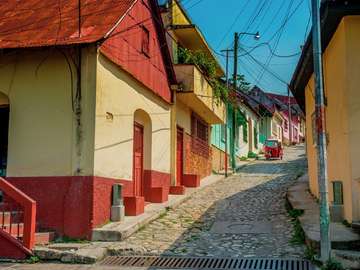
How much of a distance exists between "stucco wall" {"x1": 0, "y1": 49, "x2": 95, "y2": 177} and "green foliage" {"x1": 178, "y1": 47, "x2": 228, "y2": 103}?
7.12 m

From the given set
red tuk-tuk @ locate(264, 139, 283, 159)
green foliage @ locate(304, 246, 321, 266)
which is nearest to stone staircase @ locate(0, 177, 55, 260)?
green foliage @ locate(304, 246, 321, 266)

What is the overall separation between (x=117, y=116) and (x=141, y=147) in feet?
9.44

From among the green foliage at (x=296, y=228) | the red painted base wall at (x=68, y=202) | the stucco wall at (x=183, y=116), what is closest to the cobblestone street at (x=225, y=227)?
the green foliage at (x=296, y=228)

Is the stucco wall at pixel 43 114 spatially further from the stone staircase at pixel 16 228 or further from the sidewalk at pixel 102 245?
the sidewalk at pixel 102 245

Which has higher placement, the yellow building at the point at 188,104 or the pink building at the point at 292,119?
the pink building at the point at 292,119

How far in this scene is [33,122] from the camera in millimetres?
11523

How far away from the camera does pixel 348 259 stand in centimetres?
805

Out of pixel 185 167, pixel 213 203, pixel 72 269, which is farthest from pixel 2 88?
pixel 185 167

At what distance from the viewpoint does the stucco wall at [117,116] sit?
11.5 m

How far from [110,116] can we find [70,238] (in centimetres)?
302

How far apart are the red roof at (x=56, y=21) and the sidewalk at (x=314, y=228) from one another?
6.03 meters

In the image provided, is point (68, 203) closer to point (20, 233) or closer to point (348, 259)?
point (20, 233)

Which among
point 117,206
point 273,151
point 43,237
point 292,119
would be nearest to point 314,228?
point 117,206

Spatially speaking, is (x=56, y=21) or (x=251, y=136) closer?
(x=56, y=21)
